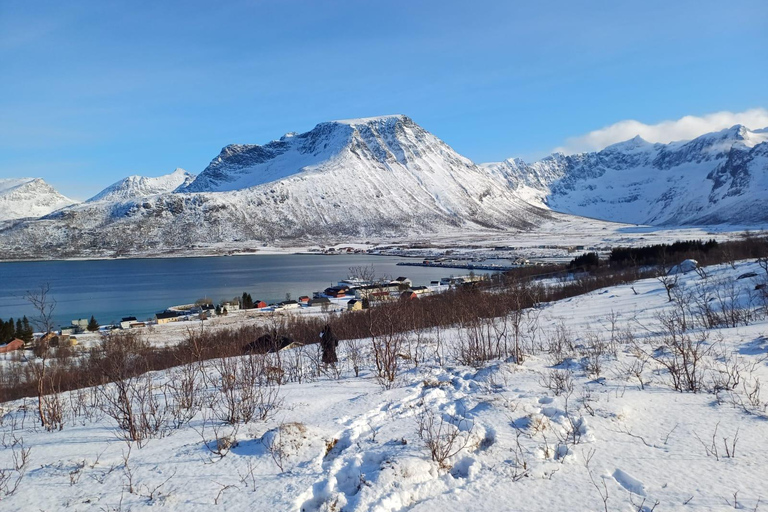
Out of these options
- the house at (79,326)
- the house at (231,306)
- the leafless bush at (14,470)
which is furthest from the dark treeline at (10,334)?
the leafless bush at (14,470)

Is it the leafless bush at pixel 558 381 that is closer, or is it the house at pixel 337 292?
the leafless bush at pixel 558 381

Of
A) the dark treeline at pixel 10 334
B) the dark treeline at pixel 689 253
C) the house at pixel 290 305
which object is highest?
the dark treeline at pixel 689 253

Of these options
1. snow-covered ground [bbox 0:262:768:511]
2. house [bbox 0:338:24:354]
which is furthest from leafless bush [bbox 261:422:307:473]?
house [bbox 0:338:24:354]

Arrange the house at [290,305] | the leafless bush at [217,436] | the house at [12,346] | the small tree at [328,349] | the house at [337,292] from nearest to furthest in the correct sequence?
the leafless bush at [217,436] < the small tree at [328,349] < the house at [12,346] < the house at [290,305] < the house at [337,292]

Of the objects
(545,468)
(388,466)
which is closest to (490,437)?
(545,468)

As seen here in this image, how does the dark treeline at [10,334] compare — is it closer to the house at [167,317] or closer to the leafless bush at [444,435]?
the house at [167,317]

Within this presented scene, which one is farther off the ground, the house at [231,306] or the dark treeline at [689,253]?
the dark treeline at [689,253]

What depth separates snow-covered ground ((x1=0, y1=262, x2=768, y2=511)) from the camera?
3.41 metres

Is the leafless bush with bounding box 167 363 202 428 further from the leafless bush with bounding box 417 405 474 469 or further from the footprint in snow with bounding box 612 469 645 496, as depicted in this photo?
the footprint in snow with bounding box 612 469 645 496

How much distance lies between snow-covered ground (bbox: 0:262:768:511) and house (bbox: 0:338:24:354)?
2761 cm

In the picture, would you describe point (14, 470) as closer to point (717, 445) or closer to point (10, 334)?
point (717, 445)

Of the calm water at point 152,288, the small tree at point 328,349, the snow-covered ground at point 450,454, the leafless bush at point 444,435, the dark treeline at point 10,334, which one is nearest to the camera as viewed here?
the snow-covered ground at point 450,454

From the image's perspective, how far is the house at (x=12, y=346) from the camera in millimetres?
27406

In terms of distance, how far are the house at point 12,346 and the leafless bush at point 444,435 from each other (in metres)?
31.8
